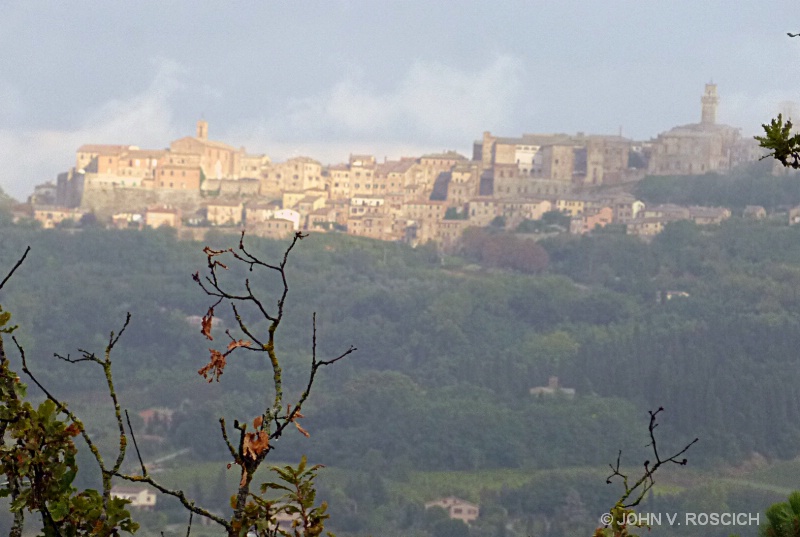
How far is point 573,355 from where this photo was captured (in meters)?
64.8

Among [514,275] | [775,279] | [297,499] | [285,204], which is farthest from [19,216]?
[297,499]

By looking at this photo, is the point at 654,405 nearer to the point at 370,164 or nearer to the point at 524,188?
the point at 524,188

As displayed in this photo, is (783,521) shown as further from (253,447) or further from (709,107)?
(709,107)

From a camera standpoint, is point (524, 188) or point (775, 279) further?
point (524, 188)

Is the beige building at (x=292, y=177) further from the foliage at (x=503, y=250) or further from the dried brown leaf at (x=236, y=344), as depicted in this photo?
the dried brown leaf at (x=236, y=344)

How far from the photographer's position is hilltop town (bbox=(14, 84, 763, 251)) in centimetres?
7606

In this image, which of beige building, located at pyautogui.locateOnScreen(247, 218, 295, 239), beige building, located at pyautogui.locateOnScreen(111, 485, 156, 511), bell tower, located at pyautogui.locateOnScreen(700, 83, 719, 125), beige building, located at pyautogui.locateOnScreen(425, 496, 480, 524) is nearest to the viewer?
beige building, located at pyautogui.locateOnScreen(111, 485, 156, 511)

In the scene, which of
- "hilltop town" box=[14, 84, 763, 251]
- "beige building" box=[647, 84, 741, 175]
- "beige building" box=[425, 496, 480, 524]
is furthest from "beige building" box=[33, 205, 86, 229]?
"beige building" box=[425, 496, 480, 524]

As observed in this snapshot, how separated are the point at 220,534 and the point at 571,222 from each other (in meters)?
41.0

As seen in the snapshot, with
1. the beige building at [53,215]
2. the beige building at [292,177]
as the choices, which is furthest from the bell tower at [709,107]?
the beige building at [53,215]

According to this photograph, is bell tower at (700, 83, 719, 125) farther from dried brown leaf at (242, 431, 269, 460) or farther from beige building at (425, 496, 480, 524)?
dried brown leaf at (242, 431, 269, 460)

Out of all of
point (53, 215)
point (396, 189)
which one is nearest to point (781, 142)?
point (396, 189)

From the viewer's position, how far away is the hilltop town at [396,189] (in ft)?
250

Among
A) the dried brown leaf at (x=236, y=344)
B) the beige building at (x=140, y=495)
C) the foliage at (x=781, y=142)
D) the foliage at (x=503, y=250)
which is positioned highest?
the foliage at (x=781, y=142)
